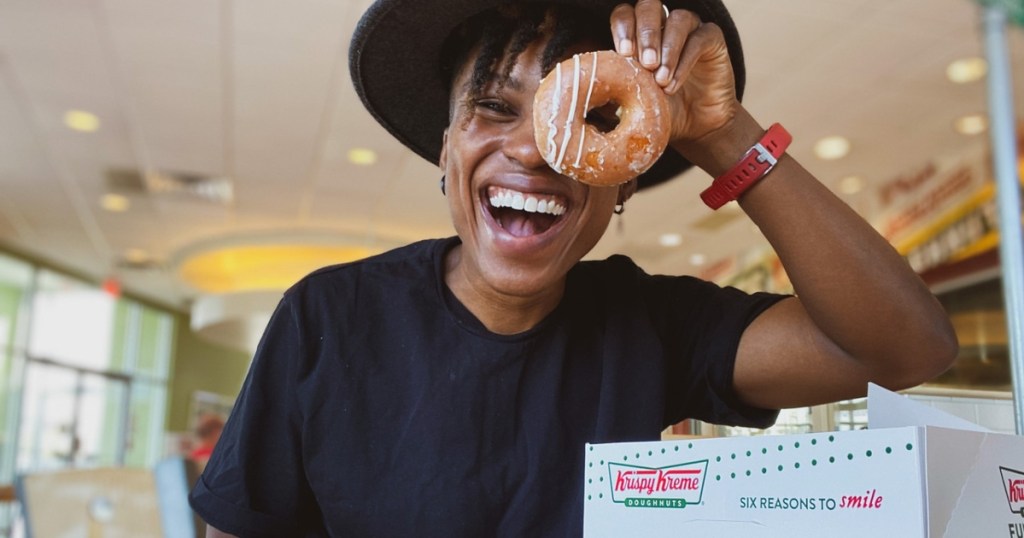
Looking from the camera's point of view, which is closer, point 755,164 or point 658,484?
point 658,484

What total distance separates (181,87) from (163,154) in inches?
52.2

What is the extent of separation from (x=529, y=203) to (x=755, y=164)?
0.81 ft

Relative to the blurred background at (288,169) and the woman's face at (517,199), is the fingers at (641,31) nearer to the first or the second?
the woman's face at (517,199)

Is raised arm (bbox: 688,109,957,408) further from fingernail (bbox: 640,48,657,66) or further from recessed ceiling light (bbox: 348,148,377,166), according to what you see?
recessed ceiling light (bbox: 348,148,377,166)

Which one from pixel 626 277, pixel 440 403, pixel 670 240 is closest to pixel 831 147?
pixel 670 240

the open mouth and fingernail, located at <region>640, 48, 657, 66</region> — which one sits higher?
fingernail, located at <region>640, 48, 657, 66</region>

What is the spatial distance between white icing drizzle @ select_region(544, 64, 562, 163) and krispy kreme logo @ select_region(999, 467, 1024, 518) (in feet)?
1.52

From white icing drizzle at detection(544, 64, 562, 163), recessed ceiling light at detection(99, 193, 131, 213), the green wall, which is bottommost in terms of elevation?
white icing drizzle at detection(544, 64, 562, 163)

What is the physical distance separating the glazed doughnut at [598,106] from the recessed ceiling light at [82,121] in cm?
592

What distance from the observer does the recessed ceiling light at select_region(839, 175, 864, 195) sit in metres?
6.58

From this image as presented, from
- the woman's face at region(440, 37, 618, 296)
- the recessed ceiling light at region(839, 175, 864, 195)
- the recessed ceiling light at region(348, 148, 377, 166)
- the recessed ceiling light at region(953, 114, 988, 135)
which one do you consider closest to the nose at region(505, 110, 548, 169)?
the woman's face at region(440, 37, 618, 296)

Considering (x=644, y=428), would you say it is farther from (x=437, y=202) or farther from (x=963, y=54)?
(x=437, y=202)

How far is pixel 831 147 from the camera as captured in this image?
606 cm

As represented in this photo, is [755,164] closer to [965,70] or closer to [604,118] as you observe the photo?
[604,118]
